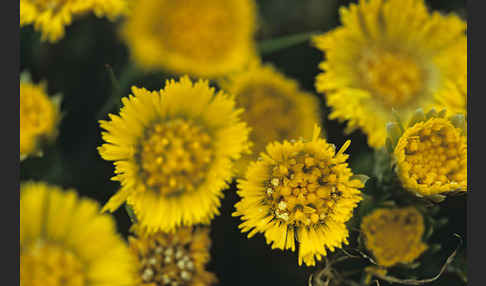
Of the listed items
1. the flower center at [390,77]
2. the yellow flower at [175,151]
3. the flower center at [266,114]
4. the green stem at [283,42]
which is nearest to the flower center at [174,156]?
the yellow flower at [175,151]

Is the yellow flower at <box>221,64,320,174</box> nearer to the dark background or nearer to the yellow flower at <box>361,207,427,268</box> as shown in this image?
the dark background

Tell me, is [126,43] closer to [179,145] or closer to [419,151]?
[179,145]

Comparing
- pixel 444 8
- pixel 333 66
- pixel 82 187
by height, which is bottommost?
pixel 82 187

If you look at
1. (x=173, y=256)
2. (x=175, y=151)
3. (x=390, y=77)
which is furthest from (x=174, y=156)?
(x=390, y=77)

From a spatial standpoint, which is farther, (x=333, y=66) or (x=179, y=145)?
(x=333, y=66)

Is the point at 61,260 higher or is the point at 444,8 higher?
the point at 444,8

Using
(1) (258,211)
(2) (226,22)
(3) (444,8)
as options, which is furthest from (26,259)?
(3) (444,8)

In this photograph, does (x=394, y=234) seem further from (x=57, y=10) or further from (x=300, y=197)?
(x=57, y=10)
